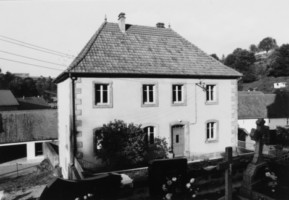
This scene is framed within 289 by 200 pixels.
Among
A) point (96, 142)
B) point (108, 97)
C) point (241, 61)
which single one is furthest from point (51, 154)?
point (241, 61)

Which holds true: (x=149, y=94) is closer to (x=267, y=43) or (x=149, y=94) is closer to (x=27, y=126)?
(x=27, y=126)

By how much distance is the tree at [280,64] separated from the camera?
236 feet

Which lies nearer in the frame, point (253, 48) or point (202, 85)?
point (202, 85)

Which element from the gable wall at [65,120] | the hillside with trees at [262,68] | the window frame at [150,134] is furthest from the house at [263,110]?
the hillside with trees at [262,68]

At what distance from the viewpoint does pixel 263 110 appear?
33.8 m

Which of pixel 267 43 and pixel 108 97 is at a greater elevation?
pixel 267 43

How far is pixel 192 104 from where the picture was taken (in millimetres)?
18875

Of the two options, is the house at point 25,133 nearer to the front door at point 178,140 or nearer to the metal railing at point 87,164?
A: the metal railing at point 87,164

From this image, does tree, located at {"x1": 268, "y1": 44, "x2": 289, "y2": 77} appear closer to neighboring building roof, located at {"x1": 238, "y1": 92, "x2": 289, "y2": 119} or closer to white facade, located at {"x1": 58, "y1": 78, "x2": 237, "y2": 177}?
neighboring building roof, located at {"x1": 238, "y1": 92, "x2": 289, "y2": 119}

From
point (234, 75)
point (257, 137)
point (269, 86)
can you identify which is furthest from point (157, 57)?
point (269, 86)

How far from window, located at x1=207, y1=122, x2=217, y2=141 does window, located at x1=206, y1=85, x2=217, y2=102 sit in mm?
1854

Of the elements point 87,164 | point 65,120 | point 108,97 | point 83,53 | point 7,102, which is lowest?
point 87,164

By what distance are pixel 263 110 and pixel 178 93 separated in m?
20.3

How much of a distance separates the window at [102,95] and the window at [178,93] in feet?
15.9
